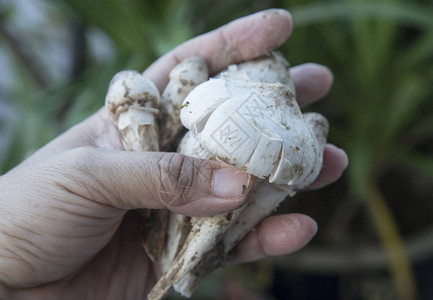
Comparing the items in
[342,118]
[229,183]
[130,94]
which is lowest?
[342,118]

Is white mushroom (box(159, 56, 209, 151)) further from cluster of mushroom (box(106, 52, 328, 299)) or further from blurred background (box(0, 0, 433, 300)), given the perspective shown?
blurred background (box(0, 0, 433, 300))

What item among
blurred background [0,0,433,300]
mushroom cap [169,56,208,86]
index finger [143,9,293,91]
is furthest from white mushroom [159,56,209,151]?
blurred background [0,0,433,300]

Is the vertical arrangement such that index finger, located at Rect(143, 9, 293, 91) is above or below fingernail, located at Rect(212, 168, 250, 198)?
above

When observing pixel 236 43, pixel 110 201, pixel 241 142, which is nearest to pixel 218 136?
pixel 241 142

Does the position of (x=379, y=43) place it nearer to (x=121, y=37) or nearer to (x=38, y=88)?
(x=121, y=37)

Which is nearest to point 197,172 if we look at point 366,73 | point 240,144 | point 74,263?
point 240,144

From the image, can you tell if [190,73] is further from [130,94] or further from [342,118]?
[342,118]

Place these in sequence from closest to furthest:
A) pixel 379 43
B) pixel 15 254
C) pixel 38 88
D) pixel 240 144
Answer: pixel 240 144
pixel 15 254
pixel 379 43
pixel 38 88
